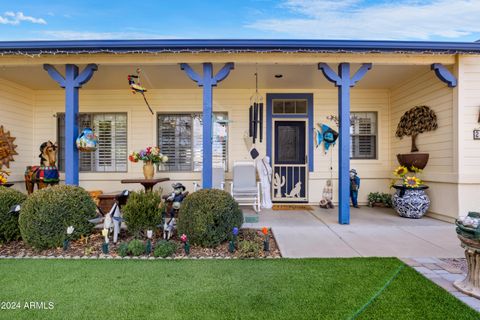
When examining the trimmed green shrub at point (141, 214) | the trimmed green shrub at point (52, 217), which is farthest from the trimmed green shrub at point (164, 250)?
the trimmed green shrub at point (52, 217)

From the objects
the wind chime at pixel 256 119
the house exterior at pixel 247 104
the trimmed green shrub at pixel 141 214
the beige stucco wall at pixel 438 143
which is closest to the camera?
the trimmed green shrub at pixel 141 214

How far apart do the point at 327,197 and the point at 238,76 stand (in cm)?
329

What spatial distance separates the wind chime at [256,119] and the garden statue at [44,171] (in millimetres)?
4239

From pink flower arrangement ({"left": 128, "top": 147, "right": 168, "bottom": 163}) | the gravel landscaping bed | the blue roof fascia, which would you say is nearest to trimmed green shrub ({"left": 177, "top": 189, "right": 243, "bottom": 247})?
the gravel landscaping bed

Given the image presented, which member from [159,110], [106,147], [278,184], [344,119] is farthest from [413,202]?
[106,147]

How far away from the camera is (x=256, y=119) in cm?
588

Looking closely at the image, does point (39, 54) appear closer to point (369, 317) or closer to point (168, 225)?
point (168, 225)

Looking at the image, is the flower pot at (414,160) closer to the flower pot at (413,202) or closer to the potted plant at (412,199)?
the potted plant at (412,199)

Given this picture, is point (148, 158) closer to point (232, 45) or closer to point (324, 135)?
point (232, 45)

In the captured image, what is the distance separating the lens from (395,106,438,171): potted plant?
5211 millimetres

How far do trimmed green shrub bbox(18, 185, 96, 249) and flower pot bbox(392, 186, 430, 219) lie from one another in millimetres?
5197

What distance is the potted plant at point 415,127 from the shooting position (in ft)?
17.1

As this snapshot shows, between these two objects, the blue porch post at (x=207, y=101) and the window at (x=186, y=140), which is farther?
the window at (x=186, y=140)

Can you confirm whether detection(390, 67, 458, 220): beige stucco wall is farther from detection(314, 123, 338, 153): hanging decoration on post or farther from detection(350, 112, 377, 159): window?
detection(314, 123, 338, 153): hanging decoration on post
